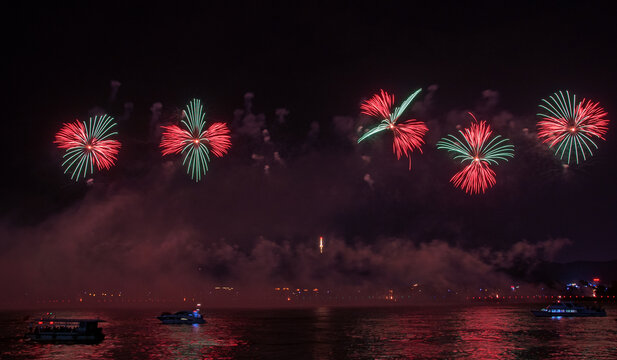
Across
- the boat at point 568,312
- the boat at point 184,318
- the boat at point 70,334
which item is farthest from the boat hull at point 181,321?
the boat at point 568,312

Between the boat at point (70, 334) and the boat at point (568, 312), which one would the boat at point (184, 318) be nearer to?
the boat at point (70, 334)

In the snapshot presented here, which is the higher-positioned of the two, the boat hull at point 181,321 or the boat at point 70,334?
the boat at point 70,334

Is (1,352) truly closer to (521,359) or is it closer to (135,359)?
(135,359)

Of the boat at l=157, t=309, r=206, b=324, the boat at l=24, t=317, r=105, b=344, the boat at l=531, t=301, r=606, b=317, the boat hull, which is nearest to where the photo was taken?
the boat at l=24, t=317, r=105, b=344

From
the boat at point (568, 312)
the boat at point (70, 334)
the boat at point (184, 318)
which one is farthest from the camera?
the boat at point (568, 312)

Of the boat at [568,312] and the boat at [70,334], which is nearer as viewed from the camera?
the boat at [70,334]

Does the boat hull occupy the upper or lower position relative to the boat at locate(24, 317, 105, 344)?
lower

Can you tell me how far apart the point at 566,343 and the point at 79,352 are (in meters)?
63.5

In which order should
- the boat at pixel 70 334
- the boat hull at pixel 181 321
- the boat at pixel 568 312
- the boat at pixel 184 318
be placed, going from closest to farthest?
the boat at pixel 70 334 < the boat hull at pixel 181 321 < the boat at pixel 184 318 < the boat at pixel 568 312

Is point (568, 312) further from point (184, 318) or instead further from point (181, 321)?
point (181, 321)

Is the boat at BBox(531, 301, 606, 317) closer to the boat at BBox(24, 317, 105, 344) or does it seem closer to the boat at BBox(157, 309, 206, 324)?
the boat at BBox(157, 309, 206, 324)

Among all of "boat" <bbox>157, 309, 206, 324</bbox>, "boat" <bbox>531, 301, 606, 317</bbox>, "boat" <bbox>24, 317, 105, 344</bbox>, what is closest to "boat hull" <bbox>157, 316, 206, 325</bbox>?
"boat" <bbox>157, 309, 206, 324</bbox>

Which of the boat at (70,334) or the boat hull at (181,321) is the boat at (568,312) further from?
the boat at (70,334)

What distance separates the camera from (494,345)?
72500 millimetres
